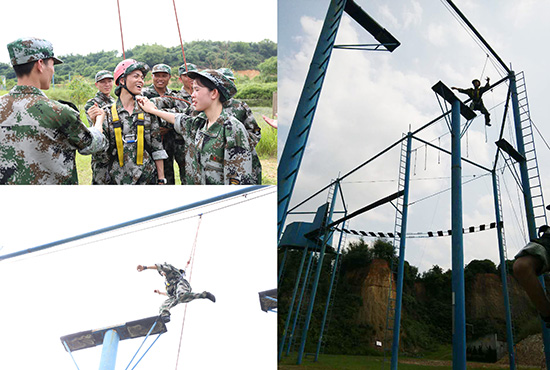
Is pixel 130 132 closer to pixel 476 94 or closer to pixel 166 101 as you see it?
pixel 166 101

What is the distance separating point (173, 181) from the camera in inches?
164

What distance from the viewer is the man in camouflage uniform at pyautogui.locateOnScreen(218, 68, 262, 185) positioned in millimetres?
4156

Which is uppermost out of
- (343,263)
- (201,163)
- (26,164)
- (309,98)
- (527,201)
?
(343,263)

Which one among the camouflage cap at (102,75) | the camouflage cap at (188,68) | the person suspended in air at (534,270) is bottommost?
the person suspended in air at (534,270)

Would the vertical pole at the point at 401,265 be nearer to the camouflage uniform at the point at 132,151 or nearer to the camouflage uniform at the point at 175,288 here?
A: the camouflage uniform at the point at 175,288

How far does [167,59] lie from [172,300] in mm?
2366

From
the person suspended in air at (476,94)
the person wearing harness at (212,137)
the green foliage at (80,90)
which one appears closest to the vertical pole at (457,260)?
the person suspended in air at (476,94)

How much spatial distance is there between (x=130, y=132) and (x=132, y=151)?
0.56ft

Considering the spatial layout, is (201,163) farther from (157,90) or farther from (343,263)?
(343,263)

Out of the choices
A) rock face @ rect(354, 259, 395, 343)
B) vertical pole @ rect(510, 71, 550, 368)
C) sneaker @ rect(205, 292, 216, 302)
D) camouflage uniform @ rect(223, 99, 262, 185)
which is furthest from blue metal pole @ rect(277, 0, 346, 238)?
rock face @ rect(354, 259, 395, 343)

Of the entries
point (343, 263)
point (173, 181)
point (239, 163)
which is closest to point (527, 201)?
point (239, 163)

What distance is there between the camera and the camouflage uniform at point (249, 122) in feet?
13.6

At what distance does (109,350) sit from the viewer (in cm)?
419

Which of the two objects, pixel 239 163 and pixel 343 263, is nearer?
pixel 239 163
